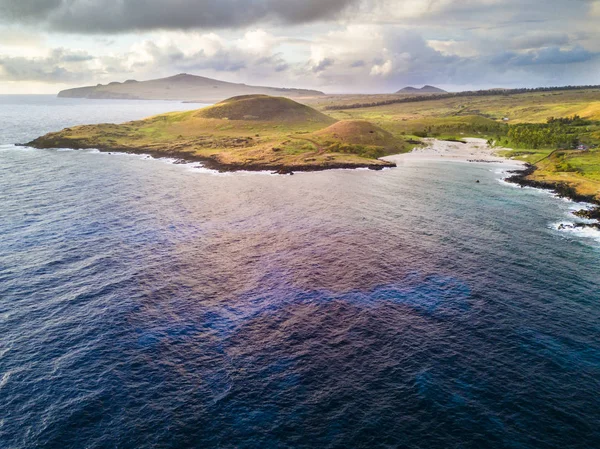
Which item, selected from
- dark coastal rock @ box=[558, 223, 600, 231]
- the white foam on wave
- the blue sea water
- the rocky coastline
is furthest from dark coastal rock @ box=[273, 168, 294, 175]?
dark coastal rock @ box=[558, 223, 600, 231]

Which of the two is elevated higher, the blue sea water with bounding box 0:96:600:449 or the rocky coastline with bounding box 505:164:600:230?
the rocky coastline with bounding box 505:164:600:230

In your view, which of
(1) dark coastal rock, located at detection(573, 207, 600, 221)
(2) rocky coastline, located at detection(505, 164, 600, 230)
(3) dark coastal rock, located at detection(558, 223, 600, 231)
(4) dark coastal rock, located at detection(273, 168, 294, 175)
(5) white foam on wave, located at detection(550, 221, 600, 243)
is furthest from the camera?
(4) dark coastal rock, located at detection(273, 168, 294, 175)

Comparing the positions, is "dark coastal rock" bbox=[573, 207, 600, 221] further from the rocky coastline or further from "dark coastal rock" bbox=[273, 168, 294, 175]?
"dark coastal rock" bbox=[273, 168, 294, 175]

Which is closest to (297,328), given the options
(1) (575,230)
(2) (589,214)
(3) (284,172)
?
(1) (575,230)

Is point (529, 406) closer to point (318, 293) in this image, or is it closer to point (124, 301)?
point (318, 293)

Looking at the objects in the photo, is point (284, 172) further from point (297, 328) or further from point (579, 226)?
point (297, 328)

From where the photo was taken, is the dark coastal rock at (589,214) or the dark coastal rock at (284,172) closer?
the dark coastal rock at (589,214)

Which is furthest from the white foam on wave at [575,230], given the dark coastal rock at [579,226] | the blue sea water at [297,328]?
the blue sea water at [297,328]

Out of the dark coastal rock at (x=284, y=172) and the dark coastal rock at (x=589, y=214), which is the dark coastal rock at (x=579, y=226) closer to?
the dark coastal rock at (x=589, y=214)
